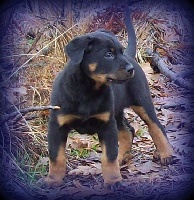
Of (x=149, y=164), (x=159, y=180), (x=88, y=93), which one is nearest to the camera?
(x=88, y=93)

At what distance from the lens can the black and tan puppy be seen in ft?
10.7

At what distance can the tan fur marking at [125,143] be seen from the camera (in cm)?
407

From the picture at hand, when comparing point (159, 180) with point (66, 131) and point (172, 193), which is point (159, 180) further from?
point (66, 131)

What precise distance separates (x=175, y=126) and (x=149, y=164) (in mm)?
410

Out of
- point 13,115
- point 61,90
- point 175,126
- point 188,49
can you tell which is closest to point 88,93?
point 61,90

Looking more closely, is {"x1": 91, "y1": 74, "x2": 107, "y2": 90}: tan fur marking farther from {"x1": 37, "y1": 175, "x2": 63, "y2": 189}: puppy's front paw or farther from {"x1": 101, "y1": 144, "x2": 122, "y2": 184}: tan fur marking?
{"x1": 37, "y1": 175, "x2": 63, "y2": 189}: puppy's front paw

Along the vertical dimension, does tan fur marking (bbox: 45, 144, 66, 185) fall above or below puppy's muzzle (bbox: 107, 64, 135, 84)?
below

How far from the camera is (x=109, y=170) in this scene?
3512mm

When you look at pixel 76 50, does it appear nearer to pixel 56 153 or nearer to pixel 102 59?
pixel 102 59

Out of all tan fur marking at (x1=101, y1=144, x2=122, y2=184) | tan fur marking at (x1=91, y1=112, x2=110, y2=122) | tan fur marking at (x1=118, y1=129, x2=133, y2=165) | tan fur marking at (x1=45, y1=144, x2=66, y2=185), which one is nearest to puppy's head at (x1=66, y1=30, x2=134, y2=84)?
tan fur marking at (x1=91, y1=112, x2=110, y2=122)

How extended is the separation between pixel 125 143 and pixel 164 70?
2.04 feet

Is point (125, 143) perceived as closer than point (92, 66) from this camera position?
No

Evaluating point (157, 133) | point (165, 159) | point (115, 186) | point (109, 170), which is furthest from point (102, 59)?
point (165, 159)

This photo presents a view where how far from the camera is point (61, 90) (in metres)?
3.41
